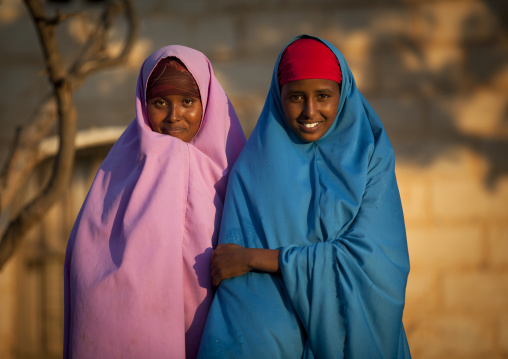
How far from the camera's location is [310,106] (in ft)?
7.75

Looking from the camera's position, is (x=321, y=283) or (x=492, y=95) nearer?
(x=321, y=283)

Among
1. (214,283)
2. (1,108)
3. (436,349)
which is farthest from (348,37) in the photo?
(214,283)

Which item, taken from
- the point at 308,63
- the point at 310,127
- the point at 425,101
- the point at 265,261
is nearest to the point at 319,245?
the point at 265,261

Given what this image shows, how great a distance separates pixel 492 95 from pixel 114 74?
292 cm

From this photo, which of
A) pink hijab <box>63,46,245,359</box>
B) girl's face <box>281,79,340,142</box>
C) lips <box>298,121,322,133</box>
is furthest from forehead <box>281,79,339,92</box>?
pink hijab <box>63,46,245,359</box>

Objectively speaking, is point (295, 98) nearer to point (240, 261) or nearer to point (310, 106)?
point (310, 106)

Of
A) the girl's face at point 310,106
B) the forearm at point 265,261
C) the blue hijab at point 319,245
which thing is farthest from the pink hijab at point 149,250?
the girl's face at point 310,106

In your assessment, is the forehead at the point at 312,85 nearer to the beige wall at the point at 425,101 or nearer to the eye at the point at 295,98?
the eye at the point at 295,98

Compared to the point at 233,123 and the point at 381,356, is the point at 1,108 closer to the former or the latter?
the point at 233,123

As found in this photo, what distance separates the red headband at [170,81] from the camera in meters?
2.62

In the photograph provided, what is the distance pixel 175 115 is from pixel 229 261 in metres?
0.66

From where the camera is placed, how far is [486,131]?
5051 millimetres

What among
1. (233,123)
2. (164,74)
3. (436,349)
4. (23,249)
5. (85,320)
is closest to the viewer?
(85,320)

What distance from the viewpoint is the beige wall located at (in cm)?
499
